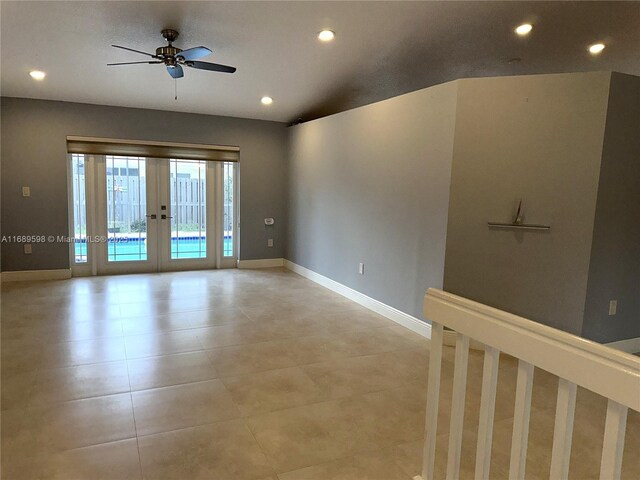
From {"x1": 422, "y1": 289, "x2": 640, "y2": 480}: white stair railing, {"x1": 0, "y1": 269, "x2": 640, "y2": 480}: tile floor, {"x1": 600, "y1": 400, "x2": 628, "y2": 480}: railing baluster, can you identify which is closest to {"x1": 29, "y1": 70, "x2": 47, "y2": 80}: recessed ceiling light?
{"x1": 0, "y1": 269, "x2": 640, "y2": 480}: tile floor

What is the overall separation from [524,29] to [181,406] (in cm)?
367

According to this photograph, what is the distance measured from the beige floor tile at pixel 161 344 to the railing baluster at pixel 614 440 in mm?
2972

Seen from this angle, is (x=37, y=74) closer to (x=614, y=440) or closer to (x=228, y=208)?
(x=228, y=208)

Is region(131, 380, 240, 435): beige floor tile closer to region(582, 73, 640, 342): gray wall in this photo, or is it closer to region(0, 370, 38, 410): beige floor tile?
region(0, 370, 38, 410): beige floor tile

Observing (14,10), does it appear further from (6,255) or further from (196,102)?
(6,255)

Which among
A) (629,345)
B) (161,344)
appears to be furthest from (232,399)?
(629,345)

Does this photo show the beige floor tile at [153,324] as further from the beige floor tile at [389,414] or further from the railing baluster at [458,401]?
the railing baluster at [458,401]

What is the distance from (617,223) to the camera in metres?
3.29

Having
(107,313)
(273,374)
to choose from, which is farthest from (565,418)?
(107,313)

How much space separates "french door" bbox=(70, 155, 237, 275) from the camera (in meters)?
6.17

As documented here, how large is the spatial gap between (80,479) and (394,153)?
358 centimetres

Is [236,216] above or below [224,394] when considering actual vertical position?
above

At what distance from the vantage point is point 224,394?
8.86 ft

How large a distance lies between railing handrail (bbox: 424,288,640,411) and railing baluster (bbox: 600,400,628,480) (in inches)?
1.6
